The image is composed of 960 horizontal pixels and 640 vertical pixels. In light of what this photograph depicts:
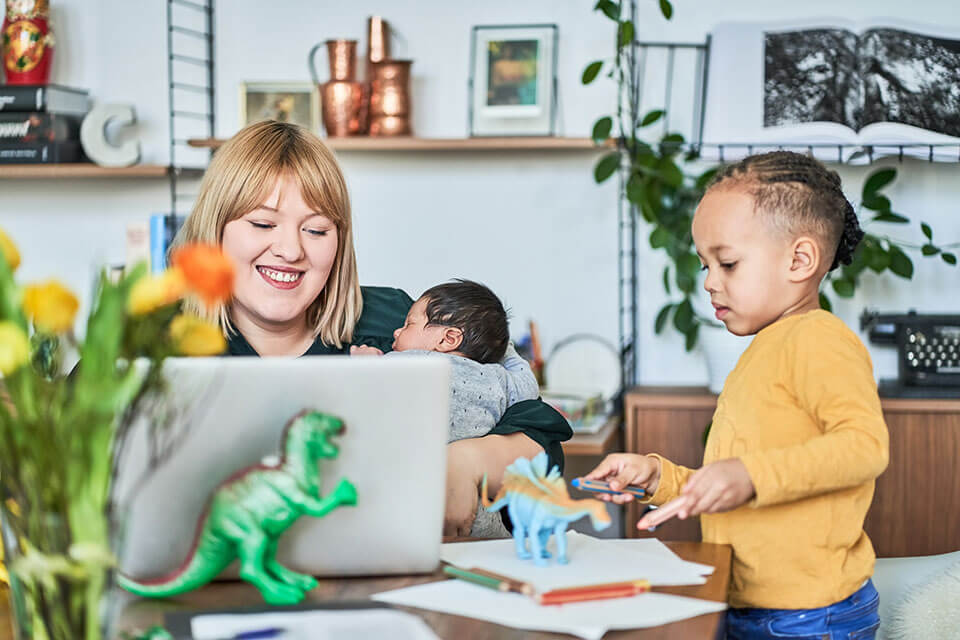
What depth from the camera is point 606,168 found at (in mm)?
2562

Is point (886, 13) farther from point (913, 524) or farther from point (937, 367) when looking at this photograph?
point (913, 524)

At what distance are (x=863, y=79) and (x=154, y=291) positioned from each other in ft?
7.20

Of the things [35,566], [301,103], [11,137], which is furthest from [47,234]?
[35,566]

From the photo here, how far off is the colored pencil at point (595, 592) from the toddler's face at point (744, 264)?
0.43 metres

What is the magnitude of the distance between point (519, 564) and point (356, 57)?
1978mm

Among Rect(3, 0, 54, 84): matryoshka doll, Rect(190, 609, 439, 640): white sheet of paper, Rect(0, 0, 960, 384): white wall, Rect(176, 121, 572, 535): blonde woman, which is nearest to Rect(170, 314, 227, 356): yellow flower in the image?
Rect(190, 609, 439, 640): white sheet of paper

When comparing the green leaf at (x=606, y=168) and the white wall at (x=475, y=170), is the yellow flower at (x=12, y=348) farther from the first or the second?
the white wall at (x=475, y=170)

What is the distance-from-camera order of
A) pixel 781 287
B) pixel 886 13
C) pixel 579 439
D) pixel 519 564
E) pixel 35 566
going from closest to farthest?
pixel 35 566
pixel 519 564
pixel 781 287
pixel 579 439
pixel 886 13

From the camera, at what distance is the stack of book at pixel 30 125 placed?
109 inches

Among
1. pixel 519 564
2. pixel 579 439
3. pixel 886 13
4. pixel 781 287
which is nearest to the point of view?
pixel 519 564

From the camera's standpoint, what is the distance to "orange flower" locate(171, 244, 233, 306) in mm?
668

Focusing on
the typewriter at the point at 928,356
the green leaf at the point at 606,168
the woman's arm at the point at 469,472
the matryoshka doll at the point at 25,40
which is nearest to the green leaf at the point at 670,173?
the green leaf at the point at 606,168

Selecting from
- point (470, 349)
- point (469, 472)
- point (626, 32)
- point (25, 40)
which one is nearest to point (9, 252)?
point (469, 472)

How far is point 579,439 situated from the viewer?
233 cm
